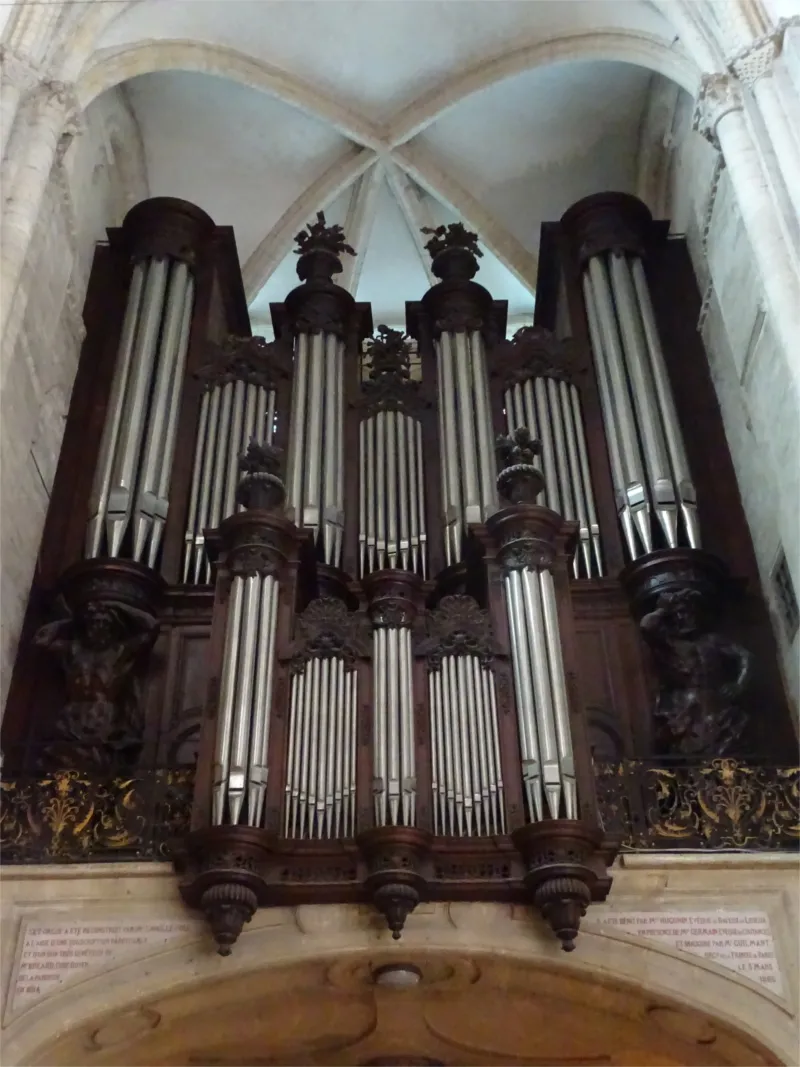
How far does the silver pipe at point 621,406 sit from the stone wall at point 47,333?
14.5 ft

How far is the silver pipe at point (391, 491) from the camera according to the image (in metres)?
9.16

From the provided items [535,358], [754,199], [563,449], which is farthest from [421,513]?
[754,199]

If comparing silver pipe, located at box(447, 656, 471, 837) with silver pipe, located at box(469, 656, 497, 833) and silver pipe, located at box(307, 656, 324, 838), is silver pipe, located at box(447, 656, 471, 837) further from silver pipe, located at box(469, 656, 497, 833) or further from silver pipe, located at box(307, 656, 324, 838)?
silver pipe, located at box(307, 656, 324, 838)

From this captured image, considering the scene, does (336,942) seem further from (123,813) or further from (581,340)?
(581,340)

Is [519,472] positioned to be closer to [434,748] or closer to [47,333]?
[434,748]

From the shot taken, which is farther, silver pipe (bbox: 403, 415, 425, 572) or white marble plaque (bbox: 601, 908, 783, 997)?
silver pipe (bbox: 403, 415, 425, 572)

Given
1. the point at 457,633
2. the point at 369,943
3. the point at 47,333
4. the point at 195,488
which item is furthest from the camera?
the point at 195,488

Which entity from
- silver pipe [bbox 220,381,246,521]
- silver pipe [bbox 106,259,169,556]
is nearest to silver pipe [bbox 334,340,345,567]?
silver pipe [bbox 220,381,246,521]

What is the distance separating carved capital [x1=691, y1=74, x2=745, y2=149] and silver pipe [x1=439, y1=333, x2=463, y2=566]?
2.84 metres

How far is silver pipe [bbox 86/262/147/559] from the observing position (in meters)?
8.95

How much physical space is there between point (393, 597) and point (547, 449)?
2914mm

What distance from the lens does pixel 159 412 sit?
9852mm

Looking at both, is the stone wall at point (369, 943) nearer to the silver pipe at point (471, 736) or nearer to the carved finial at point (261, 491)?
the silver pipe at point (471, 736)

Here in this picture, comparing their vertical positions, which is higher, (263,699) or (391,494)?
(391,494)
